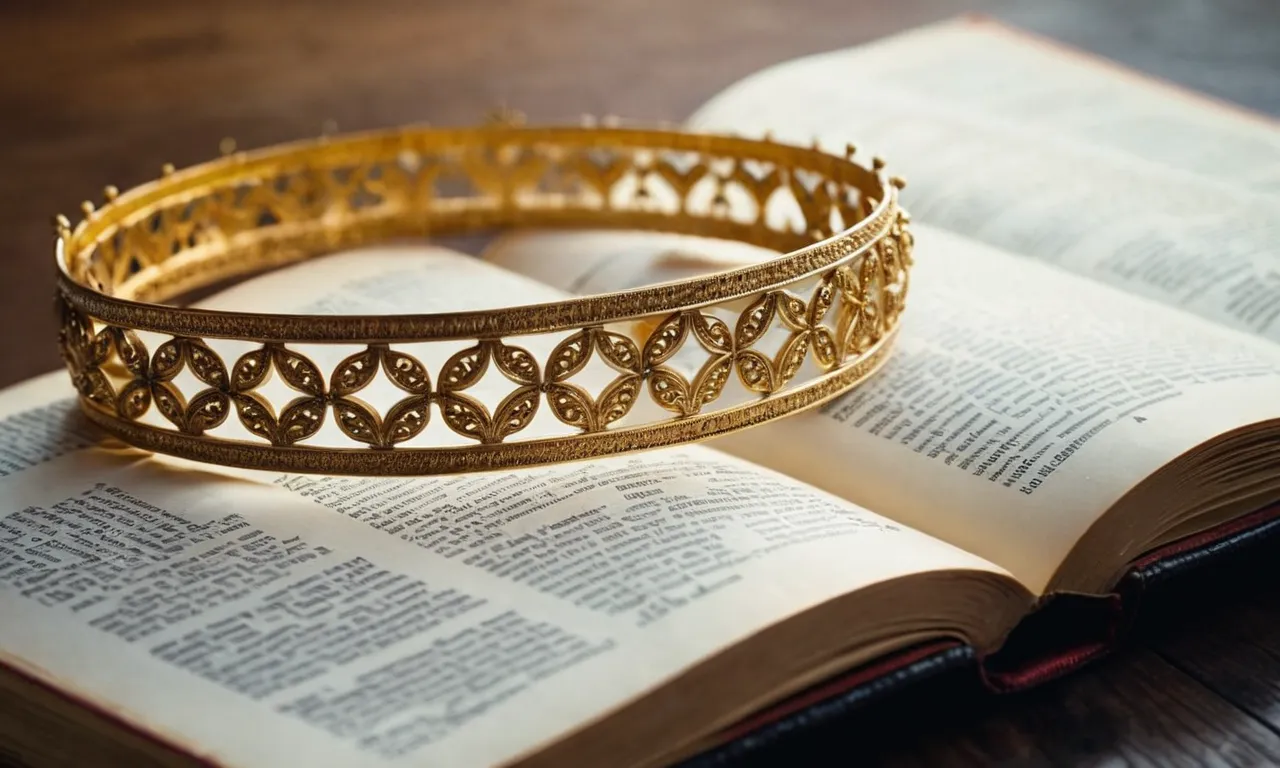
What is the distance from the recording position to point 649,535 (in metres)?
1.08

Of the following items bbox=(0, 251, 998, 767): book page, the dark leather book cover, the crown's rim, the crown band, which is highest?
the crown's rim

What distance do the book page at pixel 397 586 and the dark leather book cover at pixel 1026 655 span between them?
0.18 ft

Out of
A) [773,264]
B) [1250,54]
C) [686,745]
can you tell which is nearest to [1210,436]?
[773,264]

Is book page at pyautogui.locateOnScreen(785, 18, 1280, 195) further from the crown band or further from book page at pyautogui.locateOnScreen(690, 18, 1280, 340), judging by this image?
the crown band

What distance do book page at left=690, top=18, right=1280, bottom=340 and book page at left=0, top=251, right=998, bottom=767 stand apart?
24.5 inches

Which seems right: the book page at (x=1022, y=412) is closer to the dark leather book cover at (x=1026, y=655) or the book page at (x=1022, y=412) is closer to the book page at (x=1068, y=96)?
the dark leather book cover at (x=1026, y=655)

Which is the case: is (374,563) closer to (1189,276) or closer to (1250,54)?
(1189,276)

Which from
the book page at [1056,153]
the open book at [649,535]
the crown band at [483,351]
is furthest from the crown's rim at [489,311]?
the book page at [1056,153]

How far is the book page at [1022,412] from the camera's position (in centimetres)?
114

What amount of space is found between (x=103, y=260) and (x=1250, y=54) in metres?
2.05

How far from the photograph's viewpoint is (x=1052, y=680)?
1.08m

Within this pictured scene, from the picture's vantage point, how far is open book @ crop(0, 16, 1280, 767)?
91 cm

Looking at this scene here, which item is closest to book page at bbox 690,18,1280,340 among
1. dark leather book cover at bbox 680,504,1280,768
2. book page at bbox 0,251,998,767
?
dark leather book cover at bbox 680,504,1280,768

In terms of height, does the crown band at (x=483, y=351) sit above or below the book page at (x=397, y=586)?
above
